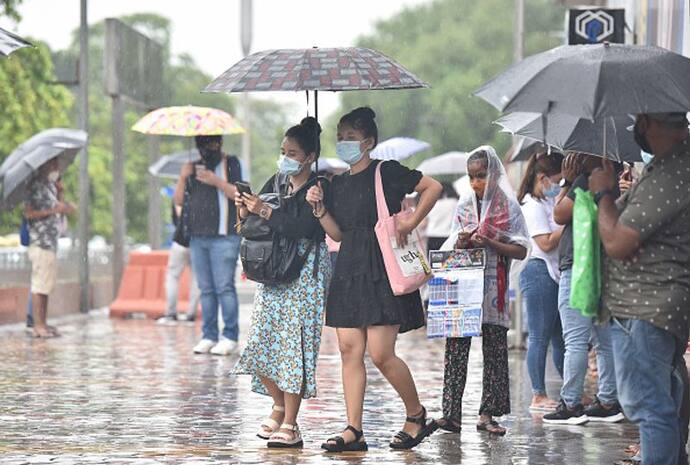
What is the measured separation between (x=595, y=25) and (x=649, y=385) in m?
7.80

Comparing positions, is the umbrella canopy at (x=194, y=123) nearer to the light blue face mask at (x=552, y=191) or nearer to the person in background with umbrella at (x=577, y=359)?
the light blue face mask at (x=552, y=191)

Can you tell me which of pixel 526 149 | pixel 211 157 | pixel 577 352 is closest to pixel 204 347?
pixel 211 157

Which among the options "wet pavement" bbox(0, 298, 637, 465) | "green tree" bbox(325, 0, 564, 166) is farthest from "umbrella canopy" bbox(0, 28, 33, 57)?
Result: "green tree" bbox(325, 0, 564, 166)

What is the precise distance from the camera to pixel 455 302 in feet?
33.3

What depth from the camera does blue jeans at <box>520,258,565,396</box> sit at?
1125 cm

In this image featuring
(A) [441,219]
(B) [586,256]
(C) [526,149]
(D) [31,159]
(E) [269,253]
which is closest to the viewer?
(B) [586,256]

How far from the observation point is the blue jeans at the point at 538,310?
11.2m

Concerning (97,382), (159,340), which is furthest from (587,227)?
(159,340)

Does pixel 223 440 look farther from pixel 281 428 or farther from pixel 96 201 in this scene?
pixel 96 201

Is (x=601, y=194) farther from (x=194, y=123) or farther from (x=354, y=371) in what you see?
(x=194, y=123)

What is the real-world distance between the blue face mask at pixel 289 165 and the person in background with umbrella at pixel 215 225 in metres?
5.59

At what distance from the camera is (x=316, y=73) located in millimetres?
9289

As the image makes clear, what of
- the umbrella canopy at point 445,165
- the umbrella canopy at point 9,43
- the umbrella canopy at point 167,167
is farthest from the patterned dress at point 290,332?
the umbrella canopy at point 167,167

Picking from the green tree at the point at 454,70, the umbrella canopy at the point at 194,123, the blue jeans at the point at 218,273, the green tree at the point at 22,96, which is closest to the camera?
the umbrella canopy at the point at 194,123
